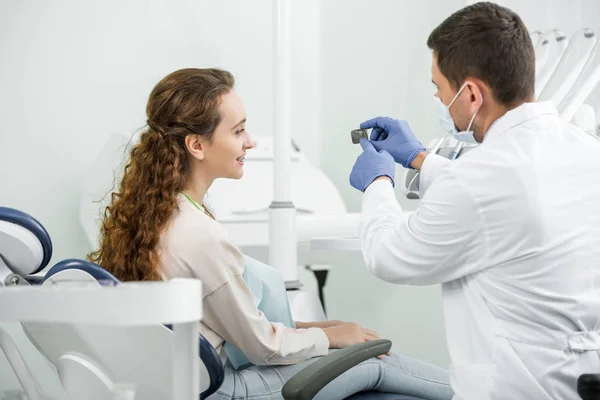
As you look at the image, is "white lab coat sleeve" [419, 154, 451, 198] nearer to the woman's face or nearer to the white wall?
the woman's face

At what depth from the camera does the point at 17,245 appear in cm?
139

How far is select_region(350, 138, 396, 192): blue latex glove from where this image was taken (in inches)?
64.6

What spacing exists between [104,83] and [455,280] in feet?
7.81

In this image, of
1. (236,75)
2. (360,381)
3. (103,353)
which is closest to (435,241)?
(360,381)

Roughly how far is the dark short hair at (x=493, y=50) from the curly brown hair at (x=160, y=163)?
1.83ft

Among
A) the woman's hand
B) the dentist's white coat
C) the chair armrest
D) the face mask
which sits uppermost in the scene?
the face mask

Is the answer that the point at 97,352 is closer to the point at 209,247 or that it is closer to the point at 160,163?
the point at 209,247

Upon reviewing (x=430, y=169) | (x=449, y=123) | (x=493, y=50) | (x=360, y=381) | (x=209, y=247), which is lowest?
(x=360, y=381)

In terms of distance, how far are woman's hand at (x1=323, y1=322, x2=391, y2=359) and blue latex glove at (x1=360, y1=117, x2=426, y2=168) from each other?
396 millimetres

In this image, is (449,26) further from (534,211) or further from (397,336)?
(397,336)

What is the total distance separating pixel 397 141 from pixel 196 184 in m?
0.46

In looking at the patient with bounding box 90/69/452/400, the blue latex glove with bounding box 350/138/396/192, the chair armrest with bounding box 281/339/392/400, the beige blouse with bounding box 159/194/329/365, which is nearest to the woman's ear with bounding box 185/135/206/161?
A: the patient with bounding box 90/69/452/400

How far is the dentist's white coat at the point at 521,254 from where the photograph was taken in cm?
134

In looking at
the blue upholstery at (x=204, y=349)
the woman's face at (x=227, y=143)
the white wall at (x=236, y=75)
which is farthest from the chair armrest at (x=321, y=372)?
the white wall at (x=236, y=75)
